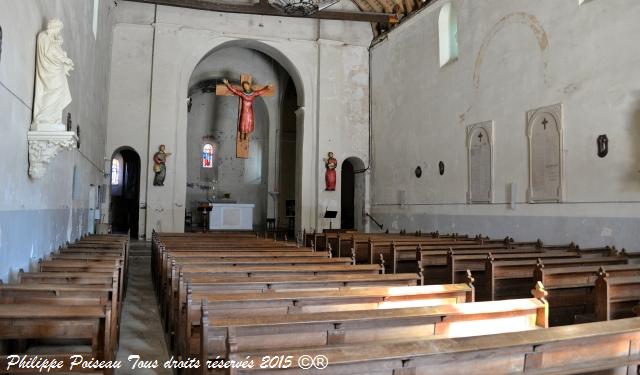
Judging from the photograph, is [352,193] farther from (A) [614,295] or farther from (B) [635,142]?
(A) [614,295]

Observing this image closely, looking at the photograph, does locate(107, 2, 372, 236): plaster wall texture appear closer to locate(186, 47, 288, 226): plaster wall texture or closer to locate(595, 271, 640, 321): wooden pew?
locate(186, 47, 288, 226): plaster wall texture

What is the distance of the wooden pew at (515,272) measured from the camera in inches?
200

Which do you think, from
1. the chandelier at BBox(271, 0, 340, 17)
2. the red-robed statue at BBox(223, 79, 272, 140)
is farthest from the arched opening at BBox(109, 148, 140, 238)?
the chandelier at BBox(271, 0, 340, 17)

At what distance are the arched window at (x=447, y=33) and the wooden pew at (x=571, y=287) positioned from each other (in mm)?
8615

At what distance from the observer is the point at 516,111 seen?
9.91 metres

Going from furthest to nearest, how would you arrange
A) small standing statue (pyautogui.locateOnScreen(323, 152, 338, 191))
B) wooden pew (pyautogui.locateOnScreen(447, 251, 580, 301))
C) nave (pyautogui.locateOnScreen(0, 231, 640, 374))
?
small standing statue (pyautogui.locateOnScreen(323, 152, 338, 191)) → wooden pew (pyautogui.locateOnScreen(447, 251, 580, 301)) → nave (pyautogui.locateOnScreen(0, 231, 640, 374))

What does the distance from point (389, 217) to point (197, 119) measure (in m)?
11.7

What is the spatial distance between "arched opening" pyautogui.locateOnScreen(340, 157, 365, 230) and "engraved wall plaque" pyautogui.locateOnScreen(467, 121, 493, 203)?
566cm

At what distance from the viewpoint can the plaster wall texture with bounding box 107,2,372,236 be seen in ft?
49.4

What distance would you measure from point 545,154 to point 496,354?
7822 millimetres

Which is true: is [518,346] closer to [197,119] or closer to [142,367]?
[142,367]

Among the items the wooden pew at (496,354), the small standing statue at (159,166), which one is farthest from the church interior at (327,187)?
the small standing statue at (159,166)

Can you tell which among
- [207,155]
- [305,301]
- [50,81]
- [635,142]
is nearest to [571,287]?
[305,301]

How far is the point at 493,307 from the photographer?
311cm
